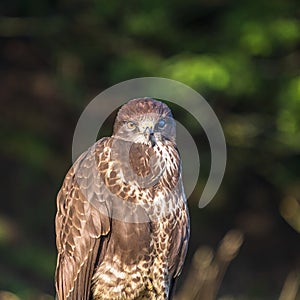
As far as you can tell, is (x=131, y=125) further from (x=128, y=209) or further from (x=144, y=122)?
(x=128, y=209)

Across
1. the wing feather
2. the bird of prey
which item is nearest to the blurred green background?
the bird of prey

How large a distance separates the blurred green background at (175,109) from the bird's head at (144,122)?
2482 millimetres

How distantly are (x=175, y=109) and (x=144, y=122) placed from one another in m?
4.15

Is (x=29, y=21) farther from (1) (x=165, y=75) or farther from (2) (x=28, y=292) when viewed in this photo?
(2) (x=28, y=292)

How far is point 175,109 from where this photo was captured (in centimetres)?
867

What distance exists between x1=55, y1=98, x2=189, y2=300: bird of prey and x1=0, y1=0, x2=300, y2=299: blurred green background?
7.75 ft

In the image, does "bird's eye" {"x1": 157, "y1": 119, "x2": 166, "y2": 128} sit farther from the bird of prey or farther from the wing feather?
the wing feather

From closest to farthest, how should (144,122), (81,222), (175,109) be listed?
(144,122) < (81,222) < (175,109)

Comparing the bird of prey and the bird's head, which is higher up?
the bird's head

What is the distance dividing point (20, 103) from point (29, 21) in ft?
4.21

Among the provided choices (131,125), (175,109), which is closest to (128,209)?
(131,125)

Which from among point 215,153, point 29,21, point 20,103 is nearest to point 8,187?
point 20,103

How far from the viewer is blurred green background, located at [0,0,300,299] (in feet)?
28.3

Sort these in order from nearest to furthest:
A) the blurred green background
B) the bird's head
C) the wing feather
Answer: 1. the bird's head
2. the wing feather
3. the blurred green background
